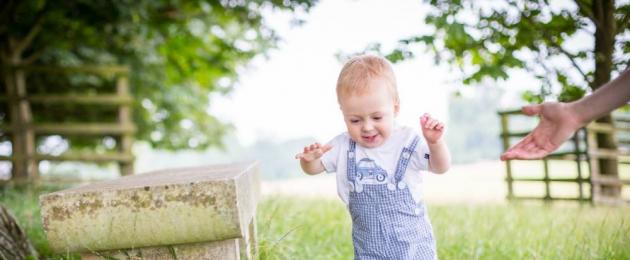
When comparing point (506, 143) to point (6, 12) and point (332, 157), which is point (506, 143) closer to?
point (332, 157)

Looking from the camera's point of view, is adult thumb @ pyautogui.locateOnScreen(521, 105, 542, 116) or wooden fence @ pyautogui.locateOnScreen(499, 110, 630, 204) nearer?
adult thumb @ pyautogui.locateOnScreen(521, 105, 542, 116)

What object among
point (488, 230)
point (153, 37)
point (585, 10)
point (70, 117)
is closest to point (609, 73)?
point (585, 10)

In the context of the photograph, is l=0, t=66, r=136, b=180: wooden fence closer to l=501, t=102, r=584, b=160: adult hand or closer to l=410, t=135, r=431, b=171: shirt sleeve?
l=410, t=135, r=431, b=171: shirt sleeve

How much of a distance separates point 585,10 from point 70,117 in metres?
10.3

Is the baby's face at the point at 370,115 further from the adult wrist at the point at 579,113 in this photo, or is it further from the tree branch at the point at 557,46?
the tree branch at the point at 557,46

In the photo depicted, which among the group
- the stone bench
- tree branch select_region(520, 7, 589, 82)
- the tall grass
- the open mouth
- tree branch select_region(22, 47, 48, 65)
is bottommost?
the tall grass

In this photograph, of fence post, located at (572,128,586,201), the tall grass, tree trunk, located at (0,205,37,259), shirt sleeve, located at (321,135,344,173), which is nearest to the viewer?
shirt sleeve, located at (321,135,344,173)

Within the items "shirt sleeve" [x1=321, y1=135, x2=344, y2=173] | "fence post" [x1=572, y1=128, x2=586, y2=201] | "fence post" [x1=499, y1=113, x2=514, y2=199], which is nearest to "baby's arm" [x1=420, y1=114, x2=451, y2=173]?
"shirt sleeve" [x1=321, y1=135, x2=344, y2=173]

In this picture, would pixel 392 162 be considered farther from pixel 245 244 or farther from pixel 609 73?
pixel 609 73

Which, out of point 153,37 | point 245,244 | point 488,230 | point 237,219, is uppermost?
point 153,37

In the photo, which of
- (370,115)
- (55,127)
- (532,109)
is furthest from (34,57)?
A: (532,109)

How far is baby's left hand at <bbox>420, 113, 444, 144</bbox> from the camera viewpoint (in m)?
1.93

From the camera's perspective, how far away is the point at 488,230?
387 centimetres

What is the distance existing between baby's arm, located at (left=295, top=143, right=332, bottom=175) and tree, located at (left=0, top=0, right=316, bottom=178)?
4511mm
